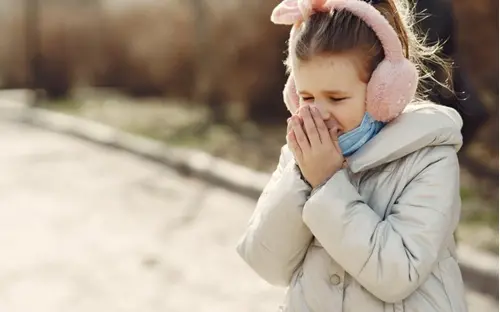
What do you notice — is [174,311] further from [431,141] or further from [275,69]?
[275,69]

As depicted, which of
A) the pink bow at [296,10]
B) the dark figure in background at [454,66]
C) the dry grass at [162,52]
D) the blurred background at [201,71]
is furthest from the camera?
the dry grass at [162,52]

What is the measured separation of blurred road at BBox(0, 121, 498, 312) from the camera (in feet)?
14.2

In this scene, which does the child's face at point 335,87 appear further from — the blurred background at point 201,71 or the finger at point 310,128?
the blurred background at point 201,71

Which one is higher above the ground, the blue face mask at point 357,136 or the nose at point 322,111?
the nose at point 322,111

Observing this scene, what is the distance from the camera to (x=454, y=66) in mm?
3305

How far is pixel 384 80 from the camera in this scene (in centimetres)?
192

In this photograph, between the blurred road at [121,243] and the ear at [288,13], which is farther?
the blurred road at [121,243]

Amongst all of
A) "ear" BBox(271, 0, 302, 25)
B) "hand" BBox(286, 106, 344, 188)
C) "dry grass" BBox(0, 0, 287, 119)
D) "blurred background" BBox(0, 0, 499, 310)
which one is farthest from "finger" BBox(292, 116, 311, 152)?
"dry grass" BBox(0, 0, 287, 119)

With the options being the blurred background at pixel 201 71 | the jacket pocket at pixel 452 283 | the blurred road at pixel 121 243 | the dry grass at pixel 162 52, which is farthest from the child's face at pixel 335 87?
the dry grass at pixel 162 52

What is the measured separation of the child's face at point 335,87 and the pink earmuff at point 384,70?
31mm

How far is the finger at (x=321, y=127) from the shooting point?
1.93m

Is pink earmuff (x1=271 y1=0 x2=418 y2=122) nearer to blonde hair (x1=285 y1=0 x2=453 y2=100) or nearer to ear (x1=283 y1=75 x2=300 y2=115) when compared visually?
blonde hair (x1=285 y1=0 x2=453 y2=100)

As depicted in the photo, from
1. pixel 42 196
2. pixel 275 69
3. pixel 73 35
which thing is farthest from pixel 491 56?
pixel 73 35

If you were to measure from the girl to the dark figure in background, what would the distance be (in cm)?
114
